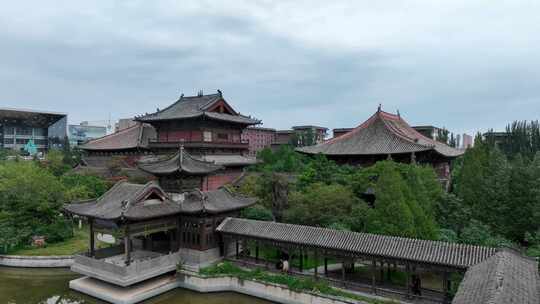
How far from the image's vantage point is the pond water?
17.8 meters

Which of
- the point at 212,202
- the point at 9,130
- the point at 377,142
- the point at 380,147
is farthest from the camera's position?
the point at 9,130

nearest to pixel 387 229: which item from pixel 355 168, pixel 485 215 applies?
pixel 485 215

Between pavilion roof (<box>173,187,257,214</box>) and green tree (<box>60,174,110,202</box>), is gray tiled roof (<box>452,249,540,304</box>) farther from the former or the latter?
green tree (<box>60,174,110,202</box>)

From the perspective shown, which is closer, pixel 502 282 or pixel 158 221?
pixel 502 282

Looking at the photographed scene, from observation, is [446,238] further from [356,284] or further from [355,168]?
[355,168]

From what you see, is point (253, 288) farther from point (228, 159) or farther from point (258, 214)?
point (228, 159)

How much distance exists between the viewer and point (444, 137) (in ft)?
215

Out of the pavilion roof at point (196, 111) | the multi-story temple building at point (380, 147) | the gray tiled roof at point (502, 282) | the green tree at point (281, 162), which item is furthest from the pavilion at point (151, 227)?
the green tree at point (281, 162)

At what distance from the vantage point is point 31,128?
299ft

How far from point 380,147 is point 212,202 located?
13.1m

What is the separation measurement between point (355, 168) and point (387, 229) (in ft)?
30.5

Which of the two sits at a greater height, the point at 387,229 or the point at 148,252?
the point at 387,229

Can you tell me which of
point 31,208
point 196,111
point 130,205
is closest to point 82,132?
point 196,111

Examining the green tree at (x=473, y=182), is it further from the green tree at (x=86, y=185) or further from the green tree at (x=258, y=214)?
the green tree at (x=86, y=185)
